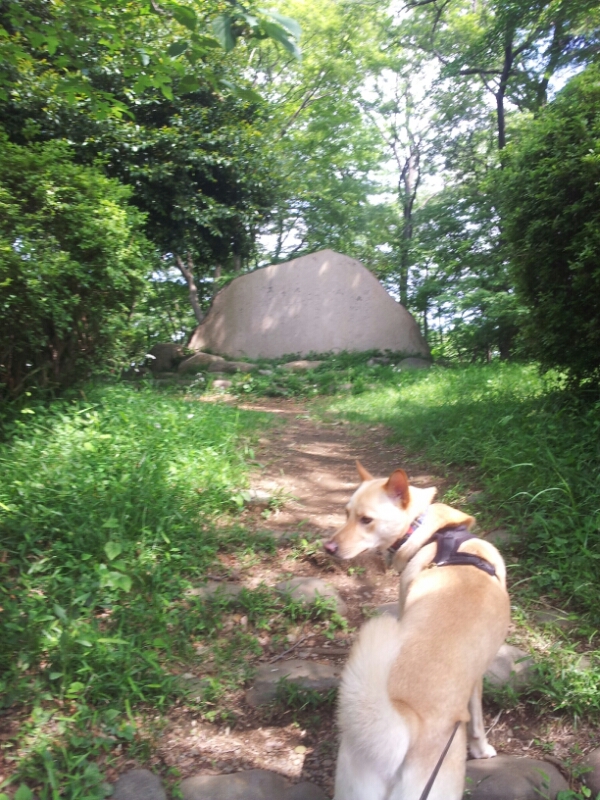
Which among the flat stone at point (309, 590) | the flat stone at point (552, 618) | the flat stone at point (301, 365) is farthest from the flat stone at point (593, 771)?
the flat stone at point (301, 365)

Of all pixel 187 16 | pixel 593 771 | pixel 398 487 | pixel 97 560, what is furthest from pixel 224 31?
pixel 593 771

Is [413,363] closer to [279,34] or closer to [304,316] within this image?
[304,316]

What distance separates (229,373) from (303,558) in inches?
270

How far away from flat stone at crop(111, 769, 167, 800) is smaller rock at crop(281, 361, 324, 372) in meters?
8.58

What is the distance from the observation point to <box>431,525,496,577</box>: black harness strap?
2.34m

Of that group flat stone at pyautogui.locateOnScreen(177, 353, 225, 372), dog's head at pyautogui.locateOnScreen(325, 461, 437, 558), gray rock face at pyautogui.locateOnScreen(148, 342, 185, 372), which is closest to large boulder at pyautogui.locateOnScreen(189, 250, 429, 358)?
gray rock face at pyautogui.locateOnScreen(148, 342, 185, 372)

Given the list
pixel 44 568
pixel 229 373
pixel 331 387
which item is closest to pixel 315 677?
pixel 44 568

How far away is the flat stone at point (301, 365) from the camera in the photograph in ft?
34.6

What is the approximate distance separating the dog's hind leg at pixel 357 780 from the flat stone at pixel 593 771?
1027 mm

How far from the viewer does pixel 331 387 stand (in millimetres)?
9391

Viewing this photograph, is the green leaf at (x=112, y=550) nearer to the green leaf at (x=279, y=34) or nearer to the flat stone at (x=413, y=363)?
the green leaf at (x=279, y=34)

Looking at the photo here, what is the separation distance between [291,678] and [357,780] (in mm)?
980

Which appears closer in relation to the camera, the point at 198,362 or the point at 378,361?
the point at 198,362

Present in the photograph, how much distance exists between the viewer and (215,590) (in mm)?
3154
